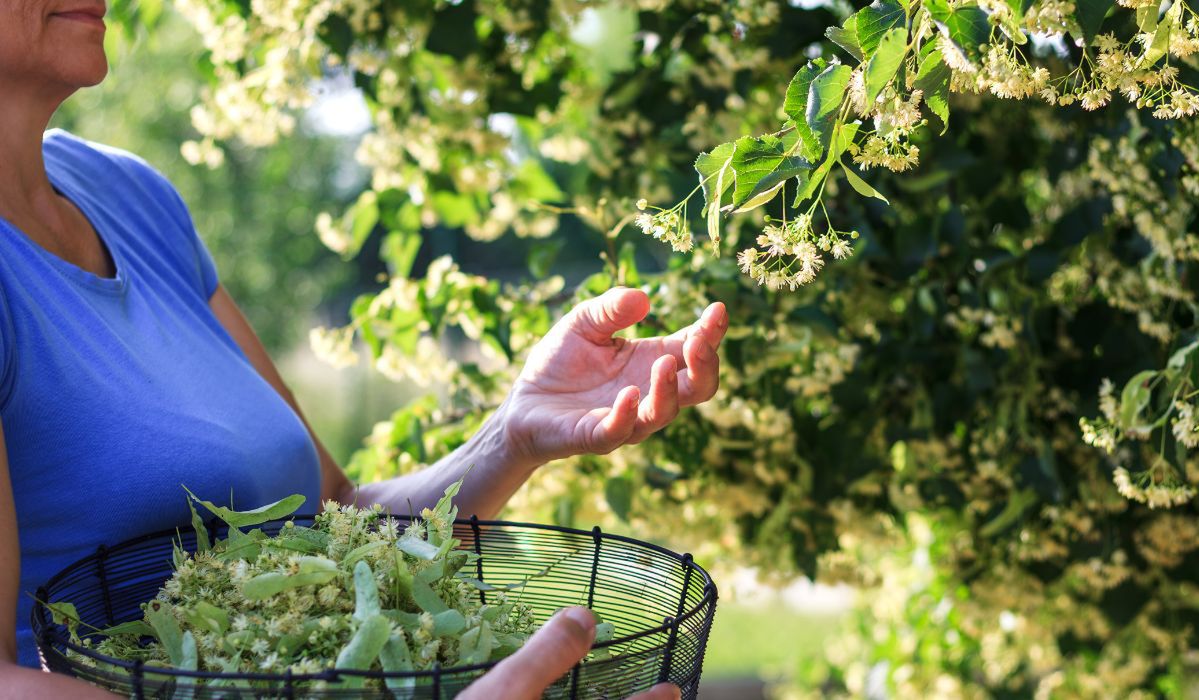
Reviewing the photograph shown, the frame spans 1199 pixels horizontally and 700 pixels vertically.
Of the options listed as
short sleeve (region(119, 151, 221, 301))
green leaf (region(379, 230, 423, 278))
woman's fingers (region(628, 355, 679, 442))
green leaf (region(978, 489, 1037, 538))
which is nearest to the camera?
woman's fingers (region(628, 355, 679, 442))

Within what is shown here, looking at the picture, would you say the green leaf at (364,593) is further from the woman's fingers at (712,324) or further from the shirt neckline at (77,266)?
the shirt neckline at (77,266)

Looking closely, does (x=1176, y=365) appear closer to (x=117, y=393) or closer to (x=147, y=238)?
(x=117, y=393)

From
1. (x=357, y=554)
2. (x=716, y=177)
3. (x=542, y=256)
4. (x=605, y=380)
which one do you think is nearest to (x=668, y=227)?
(x=716, y=177)

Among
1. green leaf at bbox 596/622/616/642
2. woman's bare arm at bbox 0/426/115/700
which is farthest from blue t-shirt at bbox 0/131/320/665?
green leaf at bbox 596/622/616/642

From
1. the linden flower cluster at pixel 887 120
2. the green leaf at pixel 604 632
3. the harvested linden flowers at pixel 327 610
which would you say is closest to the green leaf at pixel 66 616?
the harvested linden flowers at pixel 327 610

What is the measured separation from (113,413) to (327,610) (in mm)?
464

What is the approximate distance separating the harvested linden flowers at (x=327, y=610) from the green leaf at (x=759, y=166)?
41 centimetres

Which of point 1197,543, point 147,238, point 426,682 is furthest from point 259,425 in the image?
point 1197,543

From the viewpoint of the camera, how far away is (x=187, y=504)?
52.9 inches

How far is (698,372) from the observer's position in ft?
4.22

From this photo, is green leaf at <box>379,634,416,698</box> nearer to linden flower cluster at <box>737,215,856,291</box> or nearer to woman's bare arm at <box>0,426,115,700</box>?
woman's bare arm at <box>0,426,115,700</box>

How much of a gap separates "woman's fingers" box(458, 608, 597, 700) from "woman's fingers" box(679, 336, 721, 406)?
428 mm

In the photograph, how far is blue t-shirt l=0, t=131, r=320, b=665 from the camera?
128 centimetres

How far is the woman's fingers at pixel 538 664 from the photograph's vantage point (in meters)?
0.87
